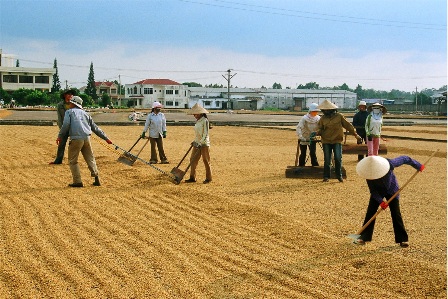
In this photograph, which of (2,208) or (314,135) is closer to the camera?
(2,208)

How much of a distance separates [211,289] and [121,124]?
1064 inches

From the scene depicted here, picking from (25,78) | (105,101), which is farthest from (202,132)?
(25,78)

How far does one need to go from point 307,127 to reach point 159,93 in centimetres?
8465

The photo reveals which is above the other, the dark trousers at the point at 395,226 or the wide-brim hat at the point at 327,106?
the wide-brim hat at the point at 327,106

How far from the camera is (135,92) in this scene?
96.4 m

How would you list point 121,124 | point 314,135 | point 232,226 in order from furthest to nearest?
point 121,124 → point 314,135 → point 232,226

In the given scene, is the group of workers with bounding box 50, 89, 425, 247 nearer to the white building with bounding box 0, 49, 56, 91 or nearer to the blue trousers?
the blue trousers

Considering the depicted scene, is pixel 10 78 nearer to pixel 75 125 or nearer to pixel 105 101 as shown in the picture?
pixel 105 101

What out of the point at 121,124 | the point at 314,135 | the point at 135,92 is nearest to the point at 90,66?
the point at 135,92

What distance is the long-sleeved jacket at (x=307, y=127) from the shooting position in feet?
39.7

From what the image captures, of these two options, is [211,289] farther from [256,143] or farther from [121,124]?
[121,124]

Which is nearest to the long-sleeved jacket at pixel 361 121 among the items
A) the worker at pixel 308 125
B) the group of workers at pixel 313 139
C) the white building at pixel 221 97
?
the group of workers at pixel 313 139

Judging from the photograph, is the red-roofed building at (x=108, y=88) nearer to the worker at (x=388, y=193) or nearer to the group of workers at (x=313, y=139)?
the group of workers at (x=313, y=139)

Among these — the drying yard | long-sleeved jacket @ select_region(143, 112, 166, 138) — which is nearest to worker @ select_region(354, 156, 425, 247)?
the drying yard
